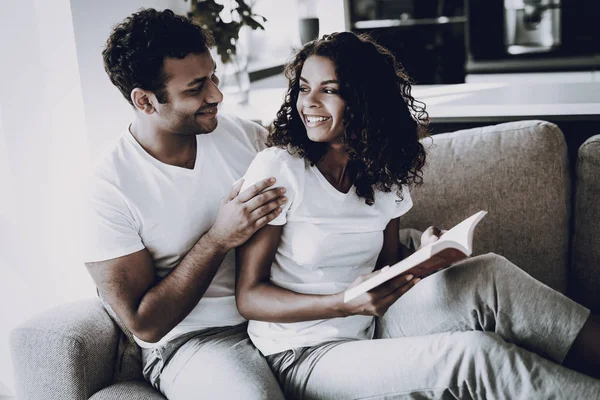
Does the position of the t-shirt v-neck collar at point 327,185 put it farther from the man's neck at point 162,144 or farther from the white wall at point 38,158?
the white wall at point 38,158

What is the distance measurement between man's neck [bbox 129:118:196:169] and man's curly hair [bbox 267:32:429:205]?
8.3 inches

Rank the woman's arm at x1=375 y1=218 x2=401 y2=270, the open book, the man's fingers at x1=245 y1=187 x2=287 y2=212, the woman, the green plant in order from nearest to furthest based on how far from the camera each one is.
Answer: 1. the open book
2. the woman
3. the man's fingers at x1=245 y1=187 x2=287 y2=212
4. the woman's arm at x1=375 y1=218 x2=401 y2=270
5. the green plant

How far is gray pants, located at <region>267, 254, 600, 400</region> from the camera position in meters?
1.30

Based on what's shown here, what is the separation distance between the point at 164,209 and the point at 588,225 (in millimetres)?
1096

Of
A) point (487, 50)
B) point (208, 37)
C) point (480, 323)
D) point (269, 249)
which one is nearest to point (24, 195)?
point (208, 37)

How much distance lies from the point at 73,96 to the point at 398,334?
3.72ft

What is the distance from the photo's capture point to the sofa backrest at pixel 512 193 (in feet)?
6.01

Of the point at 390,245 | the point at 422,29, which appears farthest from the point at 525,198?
the point at 422,29

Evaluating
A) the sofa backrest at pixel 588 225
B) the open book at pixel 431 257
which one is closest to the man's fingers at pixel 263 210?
the open book at pixel 431 257

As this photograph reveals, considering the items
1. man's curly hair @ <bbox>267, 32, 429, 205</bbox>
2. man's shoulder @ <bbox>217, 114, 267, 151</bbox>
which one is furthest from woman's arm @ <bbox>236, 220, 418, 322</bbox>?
man's shoulder @ <bbox>217, 114, 267, 151</bbox>

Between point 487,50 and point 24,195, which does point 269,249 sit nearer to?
point 24,195

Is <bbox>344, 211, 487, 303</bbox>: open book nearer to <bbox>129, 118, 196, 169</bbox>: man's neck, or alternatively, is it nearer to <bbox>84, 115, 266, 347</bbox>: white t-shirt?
<bbox>84, 115, 266, 347</bbox>: white t-shirt

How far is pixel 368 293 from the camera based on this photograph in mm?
1368

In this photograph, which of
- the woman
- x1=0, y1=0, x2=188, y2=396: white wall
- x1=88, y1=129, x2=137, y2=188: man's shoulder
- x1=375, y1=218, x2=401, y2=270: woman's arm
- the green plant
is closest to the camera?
the woman
